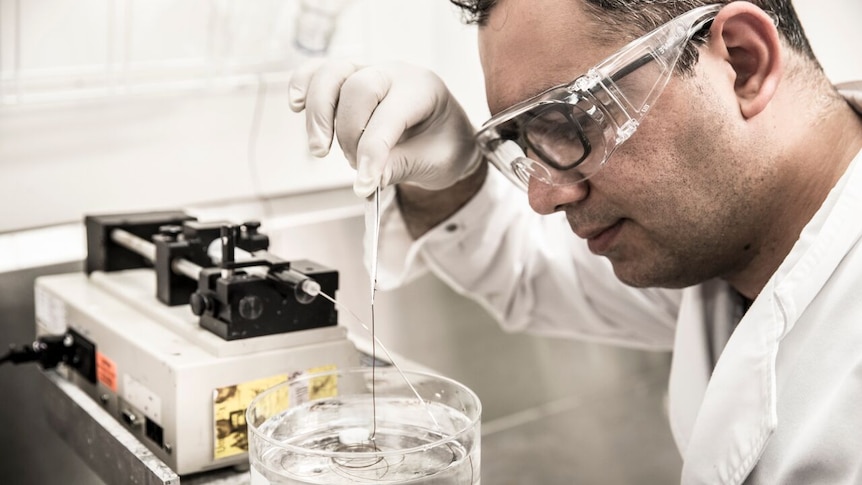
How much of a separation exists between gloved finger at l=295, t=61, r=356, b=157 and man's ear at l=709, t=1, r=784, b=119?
0.49 meters

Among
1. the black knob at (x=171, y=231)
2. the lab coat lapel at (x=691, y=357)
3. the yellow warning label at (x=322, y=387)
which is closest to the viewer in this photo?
the yellow warning label at (x=322, y=387)

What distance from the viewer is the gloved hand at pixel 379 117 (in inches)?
42.0

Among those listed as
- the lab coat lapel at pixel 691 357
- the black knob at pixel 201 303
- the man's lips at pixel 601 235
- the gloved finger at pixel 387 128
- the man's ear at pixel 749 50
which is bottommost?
the lab coat lapel at pixel 691 357

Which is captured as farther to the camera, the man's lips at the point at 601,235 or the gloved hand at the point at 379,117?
the man's lips at the point at 601,235

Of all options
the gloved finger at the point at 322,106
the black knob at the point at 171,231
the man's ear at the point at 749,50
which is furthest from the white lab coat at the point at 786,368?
the black knob at the point at 171,231

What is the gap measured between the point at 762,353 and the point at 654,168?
0.90 ft

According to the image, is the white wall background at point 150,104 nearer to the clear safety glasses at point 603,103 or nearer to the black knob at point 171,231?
the black knob at point 171,231

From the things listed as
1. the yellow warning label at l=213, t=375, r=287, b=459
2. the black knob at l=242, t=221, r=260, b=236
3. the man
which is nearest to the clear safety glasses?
the man

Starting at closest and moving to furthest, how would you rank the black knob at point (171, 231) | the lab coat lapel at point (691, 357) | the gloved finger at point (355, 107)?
the gloved finger at point (355, 107) < the black knob at point (171, 231) < the lab coat lapel at point (691, 357)

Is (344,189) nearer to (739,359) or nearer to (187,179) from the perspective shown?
(187,179)

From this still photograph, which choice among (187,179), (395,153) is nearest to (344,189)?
(187,179)

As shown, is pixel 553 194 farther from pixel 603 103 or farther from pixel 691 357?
pixel 691 357

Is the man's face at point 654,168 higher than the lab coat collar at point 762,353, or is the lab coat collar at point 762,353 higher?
the man's face at point 654,168

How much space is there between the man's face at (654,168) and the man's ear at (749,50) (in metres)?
0.02
